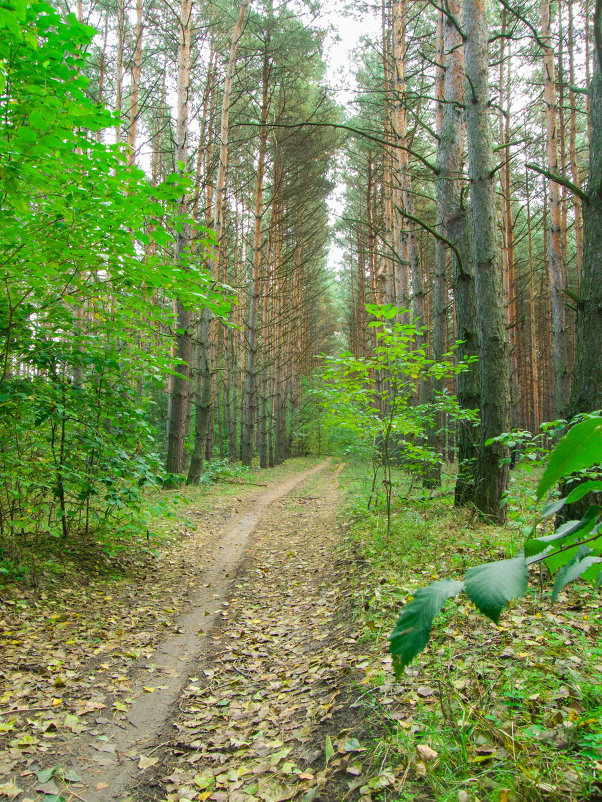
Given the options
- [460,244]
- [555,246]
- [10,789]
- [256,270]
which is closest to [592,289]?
[460,244]

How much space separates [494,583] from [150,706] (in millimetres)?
3396

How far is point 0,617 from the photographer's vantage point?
3.79 meters

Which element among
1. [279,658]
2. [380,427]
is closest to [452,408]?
[380,427]

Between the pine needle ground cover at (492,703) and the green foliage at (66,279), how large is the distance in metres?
3.23

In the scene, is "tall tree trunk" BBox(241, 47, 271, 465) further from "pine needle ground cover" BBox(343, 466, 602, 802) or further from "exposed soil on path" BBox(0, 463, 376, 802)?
"pine needle ground cover" BBox(343, 466, 602, 802)

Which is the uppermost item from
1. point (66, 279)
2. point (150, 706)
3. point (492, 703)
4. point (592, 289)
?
point (66, 279)

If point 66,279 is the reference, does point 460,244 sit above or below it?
above

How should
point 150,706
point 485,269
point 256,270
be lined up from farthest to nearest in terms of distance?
point 256,270 → point 485,269 → point 150,706

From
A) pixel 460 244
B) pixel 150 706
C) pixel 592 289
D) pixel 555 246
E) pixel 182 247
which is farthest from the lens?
pixel 555 246

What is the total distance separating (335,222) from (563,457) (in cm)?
2436

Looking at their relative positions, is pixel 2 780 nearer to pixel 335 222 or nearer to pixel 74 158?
pixel 74 158

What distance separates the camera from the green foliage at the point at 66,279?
3.01m

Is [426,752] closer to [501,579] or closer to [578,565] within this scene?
[578,565]

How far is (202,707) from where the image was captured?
10.0 feet
